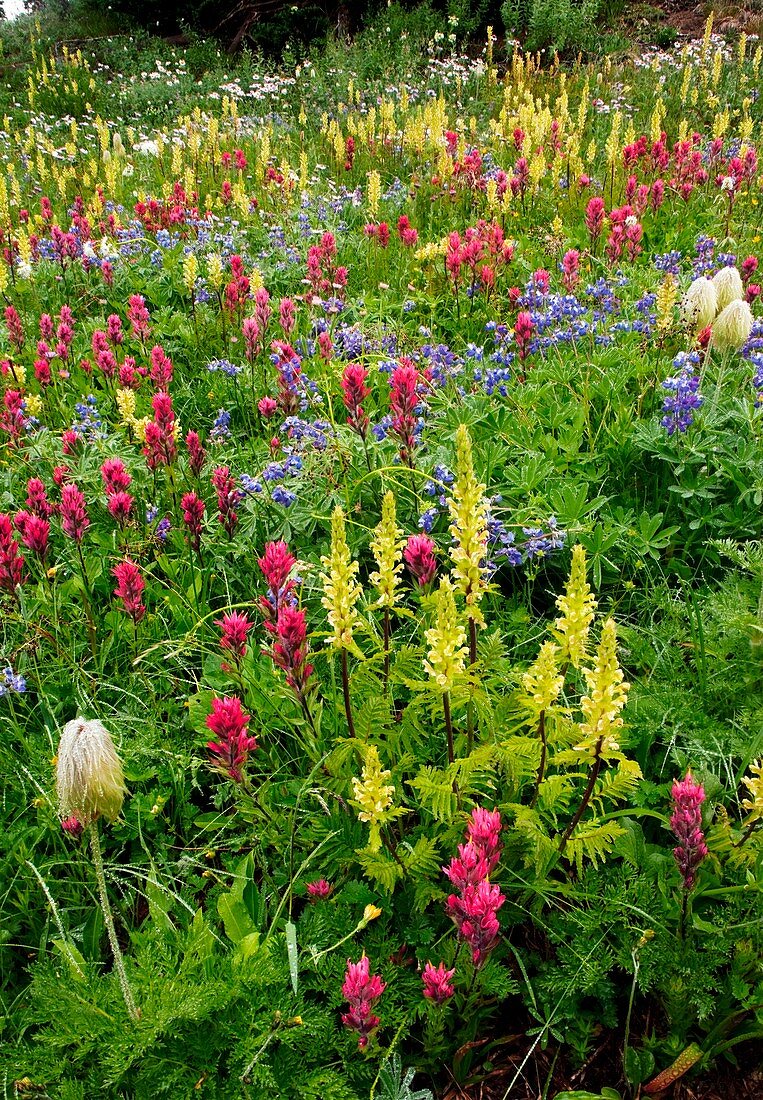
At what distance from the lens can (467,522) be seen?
1.51 metres

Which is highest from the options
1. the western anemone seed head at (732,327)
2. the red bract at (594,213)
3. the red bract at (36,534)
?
the red bract at (594,213)

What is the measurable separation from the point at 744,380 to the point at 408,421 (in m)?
1.55

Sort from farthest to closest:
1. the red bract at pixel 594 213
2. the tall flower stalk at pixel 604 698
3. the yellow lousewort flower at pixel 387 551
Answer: the red bract at pixel 594 213, the yellow lousewort flower at pixel 387 551, the tall flower stalk at pixel 604 698

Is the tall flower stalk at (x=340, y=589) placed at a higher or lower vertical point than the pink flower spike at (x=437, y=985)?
higher

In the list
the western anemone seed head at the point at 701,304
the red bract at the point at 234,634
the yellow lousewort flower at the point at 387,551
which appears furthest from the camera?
the western anemone seed head at the point at 701,304

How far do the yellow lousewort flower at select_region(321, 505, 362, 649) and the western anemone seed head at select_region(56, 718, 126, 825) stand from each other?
50 centimetres

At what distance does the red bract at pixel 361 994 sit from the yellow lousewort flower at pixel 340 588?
1.92 feet

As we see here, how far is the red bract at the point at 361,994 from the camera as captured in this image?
140 centimetres

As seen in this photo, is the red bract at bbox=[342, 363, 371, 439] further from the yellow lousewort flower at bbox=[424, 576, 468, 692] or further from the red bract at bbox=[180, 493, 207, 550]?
the yellow lousewort flower at bbox=[424, 576, 468, 692]

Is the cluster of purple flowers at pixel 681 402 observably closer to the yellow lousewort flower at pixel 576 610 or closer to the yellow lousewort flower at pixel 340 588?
the yellow lousewort flower at pixel 576 610

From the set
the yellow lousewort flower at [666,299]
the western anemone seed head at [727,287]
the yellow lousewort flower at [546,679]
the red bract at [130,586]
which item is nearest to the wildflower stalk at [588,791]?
the yellow lousewort flower at [546,679]

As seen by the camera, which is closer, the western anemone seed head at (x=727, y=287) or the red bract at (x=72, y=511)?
the red bract at (x=72, y=511)

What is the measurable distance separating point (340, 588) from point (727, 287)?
2.58m

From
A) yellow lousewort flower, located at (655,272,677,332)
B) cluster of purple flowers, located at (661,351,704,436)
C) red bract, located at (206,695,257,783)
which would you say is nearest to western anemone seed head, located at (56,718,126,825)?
red bract, located at (206,695,257,783)
